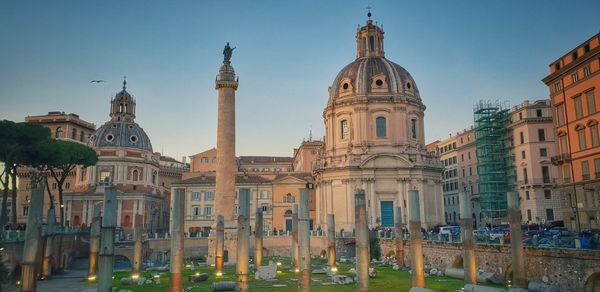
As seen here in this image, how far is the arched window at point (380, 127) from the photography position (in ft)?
181

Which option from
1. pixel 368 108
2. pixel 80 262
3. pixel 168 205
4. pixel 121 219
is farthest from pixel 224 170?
pixel 168 205

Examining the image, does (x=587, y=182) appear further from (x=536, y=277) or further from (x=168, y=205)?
(x=168, y=205)

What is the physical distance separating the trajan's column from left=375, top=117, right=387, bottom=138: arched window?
1935 centimetres

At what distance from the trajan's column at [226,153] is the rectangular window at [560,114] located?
85.0 feet

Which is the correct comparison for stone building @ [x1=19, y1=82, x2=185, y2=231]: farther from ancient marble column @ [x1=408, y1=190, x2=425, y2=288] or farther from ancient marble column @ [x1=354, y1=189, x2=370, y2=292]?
ancient marble column @ [x1=354, y1=189, x2=370, y2=292]

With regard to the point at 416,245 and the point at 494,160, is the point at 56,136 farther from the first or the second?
the point at 416,245

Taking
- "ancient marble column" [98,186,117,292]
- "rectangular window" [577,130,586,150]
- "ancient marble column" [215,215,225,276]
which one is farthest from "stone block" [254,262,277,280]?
"rectangular window" [577,130,586,150]

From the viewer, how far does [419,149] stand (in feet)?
183

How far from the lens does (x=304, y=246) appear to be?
21656 millimetres

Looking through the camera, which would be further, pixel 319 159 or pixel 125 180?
pixel 125 180

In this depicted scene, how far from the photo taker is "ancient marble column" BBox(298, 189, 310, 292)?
69.2 feet

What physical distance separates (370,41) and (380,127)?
1136 centimetres

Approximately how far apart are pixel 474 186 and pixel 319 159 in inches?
854

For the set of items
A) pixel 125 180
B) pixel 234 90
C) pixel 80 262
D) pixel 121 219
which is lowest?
pixel 80 262
